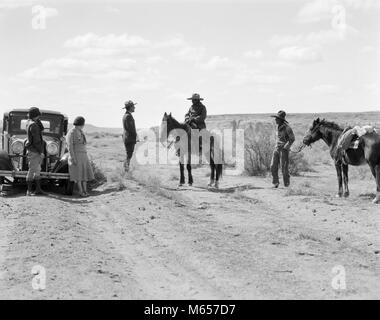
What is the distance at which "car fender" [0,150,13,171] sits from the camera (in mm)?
15085

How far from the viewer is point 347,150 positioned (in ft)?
48.1

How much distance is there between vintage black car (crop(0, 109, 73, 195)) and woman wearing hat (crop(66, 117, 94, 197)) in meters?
0.29

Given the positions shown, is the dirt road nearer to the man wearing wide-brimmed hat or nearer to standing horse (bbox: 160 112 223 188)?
standing horse (bbox: 160 112 223 188)

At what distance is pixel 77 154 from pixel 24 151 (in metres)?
1.56

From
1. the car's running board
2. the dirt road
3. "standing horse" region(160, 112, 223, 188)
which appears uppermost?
"standing horse" region(160, 112, 223, 188)

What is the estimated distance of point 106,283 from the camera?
6.86m

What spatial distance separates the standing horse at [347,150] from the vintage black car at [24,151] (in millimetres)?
6496

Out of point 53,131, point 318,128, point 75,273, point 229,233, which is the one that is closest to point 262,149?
point 318,128

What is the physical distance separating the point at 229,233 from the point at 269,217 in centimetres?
211

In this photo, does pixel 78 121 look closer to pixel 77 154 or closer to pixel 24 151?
pixel 77 154

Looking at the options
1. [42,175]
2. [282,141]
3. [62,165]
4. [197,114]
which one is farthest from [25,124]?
[282,141]

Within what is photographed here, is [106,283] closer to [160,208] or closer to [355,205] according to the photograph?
[160,208]

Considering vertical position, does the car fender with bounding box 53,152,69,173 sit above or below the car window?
below

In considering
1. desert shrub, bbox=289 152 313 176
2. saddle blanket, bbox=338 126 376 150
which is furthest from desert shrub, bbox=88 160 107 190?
desert shrub, bbox=289 152 313 176
